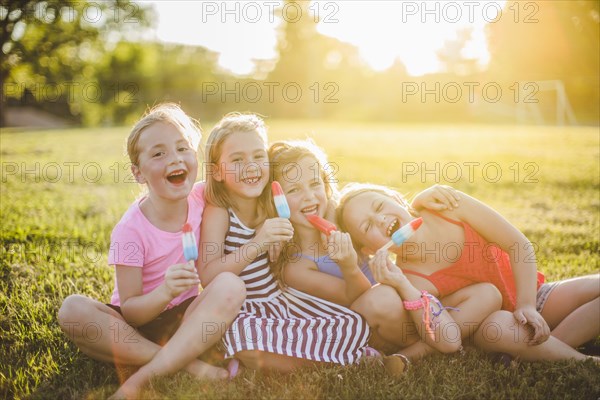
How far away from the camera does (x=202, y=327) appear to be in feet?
7.64

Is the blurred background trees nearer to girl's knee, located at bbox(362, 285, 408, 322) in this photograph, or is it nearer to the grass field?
the grass field

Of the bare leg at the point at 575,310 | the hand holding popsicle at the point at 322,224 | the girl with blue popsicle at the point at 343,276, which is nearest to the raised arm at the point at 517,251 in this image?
the girl with blue popsicle at the point at 343,276

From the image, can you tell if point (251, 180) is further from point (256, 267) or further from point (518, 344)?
point (518, 344)

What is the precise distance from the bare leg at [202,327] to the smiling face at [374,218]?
759 millimetres

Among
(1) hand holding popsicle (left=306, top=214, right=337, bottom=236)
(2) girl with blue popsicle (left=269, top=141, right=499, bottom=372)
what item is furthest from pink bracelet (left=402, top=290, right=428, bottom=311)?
(1) hand holding popsicle (left=306, top=214, right=337, bottom=236)

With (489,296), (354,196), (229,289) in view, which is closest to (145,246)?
(229,289)

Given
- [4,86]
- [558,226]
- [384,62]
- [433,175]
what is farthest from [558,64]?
[4,86]

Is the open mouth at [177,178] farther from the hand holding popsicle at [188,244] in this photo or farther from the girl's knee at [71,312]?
the girl's knee at [71,312]

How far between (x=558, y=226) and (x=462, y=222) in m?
2.56

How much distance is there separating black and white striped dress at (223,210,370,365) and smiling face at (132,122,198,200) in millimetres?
402

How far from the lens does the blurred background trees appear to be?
2273cm

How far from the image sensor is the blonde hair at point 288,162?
2814mm

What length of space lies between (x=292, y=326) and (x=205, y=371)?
0.45 metres

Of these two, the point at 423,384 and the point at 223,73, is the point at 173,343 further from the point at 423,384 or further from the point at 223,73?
the point at 223,73
